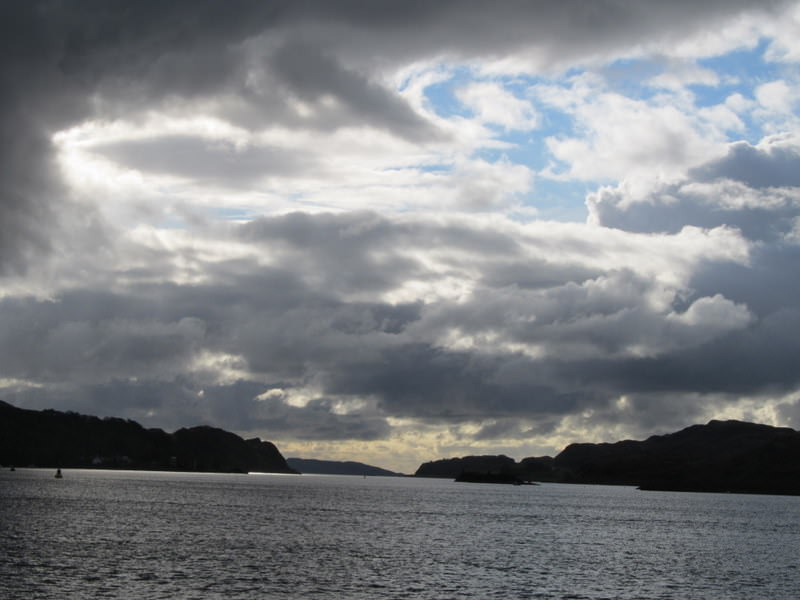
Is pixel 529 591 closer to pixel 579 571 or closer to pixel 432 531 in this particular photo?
pixel 579 571

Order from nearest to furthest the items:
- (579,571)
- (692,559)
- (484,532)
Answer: (579,571), (692,559), (484,532)

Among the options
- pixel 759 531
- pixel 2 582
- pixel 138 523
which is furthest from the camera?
pixel 759 531

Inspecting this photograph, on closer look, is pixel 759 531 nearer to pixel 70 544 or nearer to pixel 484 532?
pixel 484 532

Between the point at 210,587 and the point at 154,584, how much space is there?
502 centimetres

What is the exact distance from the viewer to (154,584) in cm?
7844

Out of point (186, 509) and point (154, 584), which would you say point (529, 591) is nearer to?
point (154, 584)

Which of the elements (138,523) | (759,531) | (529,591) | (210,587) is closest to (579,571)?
(529,591)

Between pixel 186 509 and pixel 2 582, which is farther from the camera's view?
pixel 186 509

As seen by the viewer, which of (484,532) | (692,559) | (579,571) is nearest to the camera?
(579,571)

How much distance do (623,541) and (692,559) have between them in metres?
28.2

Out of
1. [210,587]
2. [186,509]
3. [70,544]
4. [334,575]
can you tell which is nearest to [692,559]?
[334,575]

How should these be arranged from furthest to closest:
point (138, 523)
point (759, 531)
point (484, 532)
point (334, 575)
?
point (759, 531)
point (484, 532)
point (138, 523)
point (334, 575)

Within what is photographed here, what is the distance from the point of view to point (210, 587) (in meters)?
78.6

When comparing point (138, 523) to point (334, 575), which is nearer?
point (334, 575)
